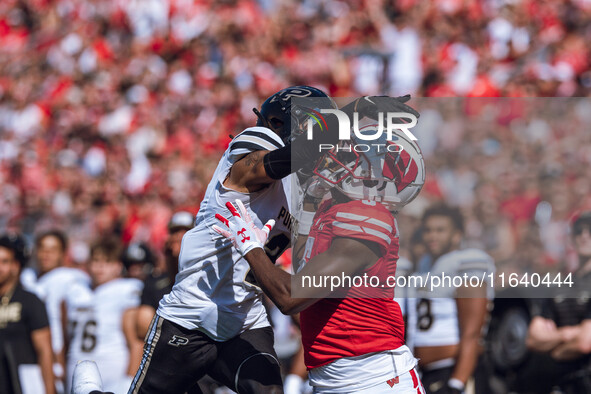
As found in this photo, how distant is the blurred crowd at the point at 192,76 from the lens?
11023 millimetres

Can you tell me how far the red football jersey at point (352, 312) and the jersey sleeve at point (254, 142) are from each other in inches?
16.5

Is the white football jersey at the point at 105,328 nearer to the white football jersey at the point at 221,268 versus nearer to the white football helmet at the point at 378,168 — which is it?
the white football jersey at the point at 221,268

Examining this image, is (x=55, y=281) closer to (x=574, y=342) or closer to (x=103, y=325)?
(x=103, y=325)

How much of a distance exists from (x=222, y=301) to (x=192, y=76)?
11.3 metres

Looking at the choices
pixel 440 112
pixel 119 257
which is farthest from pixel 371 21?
pixel 440 112

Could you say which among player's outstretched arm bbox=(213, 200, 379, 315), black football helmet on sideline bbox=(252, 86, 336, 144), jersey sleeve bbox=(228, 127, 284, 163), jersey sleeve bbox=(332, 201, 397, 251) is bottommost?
player's outstretched arm bbox=(213, 200, 379, 315)

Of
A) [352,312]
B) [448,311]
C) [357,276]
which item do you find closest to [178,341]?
[352,312]

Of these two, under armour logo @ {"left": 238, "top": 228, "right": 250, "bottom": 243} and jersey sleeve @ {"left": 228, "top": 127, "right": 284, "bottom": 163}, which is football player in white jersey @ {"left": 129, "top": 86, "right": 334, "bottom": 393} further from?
under armour logo @ {"left": 238, "top": 228, "right": 250, "bottom": 243}

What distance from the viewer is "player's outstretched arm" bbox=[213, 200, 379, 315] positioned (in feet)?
11.0

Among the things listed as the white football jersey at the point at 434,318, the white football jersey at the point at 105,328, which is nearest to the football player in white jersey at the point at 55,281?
the white football jersey at the point at 105,328

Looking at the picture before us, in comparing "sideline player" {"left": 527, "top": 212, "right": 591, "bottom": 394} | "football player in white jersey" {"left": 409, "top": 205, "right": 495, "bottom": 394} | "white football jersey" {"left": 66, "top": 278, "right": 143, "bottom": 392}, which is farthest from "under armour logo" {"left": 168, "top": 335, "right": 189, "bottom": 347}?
"white football jersey" {"left": 66, "top": 278, "right": 143, "bottom": 392}

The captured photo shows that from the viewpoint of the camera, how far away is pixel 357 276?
3.48 m

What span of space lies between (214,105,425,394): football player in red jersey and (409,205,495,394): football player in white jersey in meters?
1.51

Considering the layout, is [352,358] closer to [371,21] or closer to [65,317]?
[65,317]
